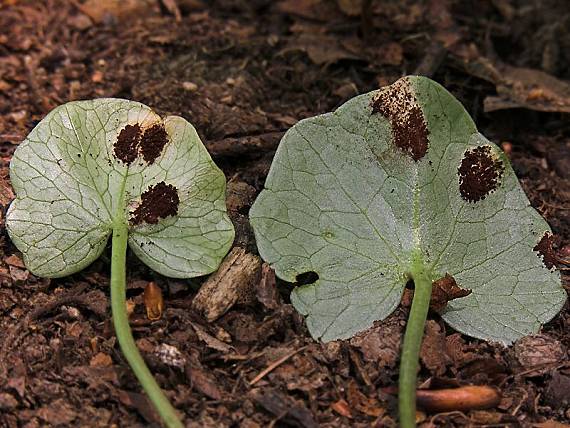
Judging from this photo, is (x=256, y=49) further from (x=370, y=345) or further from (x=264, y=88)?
(x=370, y=345)

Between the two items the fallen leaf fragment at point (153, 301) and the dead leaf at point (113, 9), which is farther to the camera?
the dead leaf at point (113, 9)

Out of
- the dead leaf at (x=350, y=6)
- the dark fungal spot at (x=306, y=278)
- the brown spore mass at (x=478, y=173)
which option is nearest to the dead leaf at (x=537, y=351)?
the brown spore mass at (x=478, y=173)

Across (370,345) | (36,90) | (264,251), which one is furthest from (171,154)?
(36,90)

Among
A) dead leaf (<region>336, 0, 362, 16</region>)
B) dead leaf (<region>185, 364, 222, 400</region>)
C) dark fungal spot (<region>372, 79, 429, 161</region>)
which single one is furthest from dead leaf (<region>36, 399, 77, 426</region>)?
dead leaf (<region>336, 0, 362, 16</region>)

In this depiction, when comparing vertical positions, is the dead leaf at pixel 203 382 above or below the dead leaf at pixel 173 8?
below

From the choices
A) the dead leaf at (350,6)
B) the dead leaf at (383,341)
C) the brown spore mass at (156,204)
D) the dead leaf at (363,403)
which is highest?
the dead leaf at (350,6)

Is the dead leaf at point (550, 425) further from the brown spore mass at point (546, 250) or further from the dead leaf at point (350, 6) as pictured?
the dead leaf at point (350, 6)

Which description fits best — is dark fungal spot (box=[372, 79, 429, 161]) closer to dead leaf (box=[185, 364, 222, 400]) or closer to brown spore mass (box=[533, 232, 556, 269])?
brown spore mass (box=[533, 232, 556, 269])
